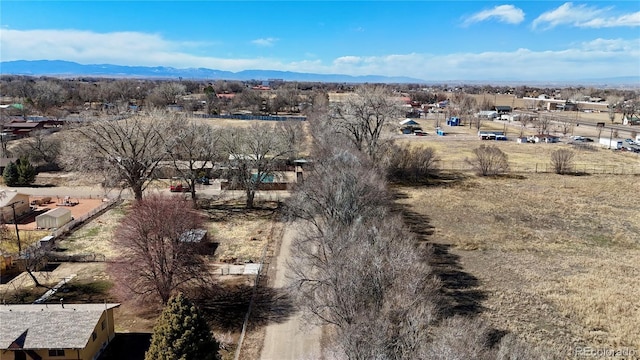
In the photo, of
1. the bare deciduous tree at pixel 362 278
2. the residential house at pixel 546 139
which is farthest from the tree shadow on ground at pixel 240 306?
the residential house at pixel 546 139

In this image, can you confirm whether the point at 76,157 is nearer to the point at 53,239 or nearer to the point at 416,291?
the point at 53,239

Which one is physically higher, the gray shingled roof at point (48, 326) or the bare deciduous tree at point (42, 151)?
the bare deciduous tree at point (42, 151)

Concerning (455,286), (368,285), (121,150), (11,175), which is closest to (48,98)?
(11,175)

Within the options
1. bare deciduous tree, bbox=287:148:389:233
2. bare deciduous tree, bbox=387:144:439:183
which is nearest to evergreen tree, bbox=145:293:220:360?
bare deciduous tree, bbox=287:148:389:233

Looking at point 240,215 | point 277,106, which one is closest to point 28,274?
point 240,215

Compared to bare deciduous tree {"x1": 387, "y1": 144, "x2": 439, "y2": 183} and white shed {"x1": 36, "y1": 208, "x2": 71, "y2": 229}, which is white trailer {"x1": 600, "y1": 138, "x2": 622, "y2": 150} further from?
white shed {"x1": 36, "y1": 208, "x2": 71, "y2": 229}

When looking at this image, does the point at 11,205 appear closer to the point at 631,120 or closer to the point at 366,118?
the point at 366,118

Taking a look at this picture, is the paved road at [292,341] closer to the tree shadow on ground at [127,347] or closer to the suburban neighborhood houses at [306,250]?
the suburban neighborhood houses at [306,250]
